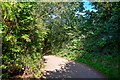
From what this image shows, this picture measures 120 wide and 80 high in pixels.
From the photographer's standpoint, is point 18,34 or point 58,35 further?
point 58,35

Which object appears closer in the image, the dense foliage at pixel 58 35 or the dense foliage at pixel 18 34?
the dense foliage at pixel 18 34

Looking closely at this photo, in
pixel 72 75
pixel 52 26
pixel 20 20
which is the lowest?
pixel 72 75

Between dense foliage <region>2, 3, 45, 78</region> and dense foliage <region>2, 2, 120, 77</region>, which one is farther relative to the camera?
dense foliage <region>2, 2, 120, 77</region>

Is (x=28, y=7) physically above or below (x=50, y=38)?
above

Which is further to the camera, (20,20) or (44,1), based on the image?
(44,1)

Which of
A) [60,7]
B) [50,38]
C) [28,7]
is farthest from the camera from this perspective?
[50,38]

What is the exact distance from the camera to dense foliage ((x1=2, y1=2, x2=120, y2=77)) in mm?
6586

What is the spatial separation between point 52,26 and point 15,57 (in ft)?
17.0

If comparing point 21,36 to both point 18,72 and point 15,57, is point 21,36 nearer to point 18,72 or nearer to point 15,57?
point 15,57

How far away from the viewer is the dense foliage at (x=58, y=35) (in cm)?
659

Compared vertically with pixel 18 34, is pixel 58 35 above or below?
below

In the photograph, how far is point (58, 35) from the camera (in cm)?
1337

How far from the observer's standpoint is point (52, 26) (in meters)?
11.8

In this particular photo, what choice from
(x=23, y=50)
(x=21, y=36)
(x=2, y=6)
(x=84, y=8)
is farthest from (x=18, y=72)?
(x=84, y=8)
